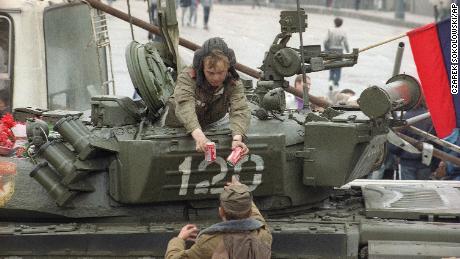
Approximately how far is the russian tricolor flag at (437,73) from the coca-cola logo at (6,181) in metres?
4.83

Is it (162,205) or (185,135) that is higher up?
(185,135)

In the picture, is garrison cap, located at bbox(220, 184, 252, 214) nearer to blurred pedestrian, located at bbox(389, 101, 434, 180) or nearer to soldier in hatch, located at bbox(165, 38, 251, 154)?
soldier in hatch, located at bbox(165, 38, 251, 154)

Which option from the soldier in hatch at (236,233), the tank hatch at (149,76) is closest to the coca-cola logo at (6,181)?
the tank hatch at (149,76)

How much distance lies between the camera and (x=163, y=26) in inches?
383

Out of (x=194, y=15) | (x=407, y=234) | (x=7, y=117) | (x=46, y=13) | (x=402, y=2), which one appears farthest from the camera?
(x=402, y=2)

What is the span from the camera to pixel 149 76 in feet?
30.4

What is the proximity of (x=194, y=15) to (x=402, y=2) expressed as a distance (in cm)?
719

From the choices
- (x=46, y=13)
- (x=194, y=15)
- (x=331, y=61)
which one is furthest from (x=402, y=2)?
(x=331, y=61)

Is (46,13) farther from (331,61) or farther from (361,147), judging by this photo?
(361,147)

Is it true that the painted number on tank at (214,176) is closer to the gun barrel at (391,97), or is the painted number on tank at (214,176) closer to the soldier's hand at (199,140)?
the soldier's hand at (199,140)

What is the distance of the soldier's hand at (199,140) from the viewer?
843cm

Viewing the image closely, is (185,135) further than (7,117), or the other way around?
(7,117)

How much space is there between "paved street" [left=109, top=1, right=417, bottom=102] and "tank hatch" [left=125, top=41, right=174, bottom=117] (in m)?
9.98

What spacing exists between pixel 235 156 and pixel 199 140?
0.32 m
